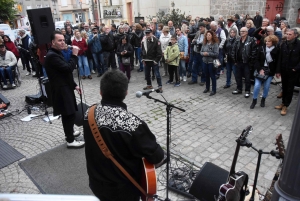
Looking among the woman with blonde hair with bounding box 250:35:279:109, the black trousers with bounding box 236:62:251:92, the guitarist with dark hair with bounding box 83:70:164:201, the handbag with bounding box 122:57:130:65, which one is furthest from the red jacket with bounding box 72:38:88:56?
the guitarist with dark hair with bounding box 83:70:164:201

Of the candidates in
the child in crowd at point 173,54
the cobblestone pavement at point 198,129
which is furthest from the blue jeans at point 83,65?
the child in crowd at point 173,54

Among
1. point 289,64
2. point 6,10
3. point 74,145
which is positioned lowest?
point 74,145

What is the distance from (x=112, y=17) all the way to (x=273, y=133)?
2245 centimetres

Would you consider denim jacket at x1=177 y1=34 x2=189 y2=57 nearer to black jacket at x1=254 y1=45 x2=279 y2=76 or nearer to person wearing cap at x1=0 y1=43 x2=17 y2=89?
black jacket at x1=254 y1=45 x2=279 y2=76

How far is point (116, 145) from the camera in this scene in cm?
213

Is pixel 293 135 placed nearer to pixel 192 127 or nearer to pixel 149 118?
pixel 192 127

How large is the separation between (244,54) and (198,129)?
252 centimetres

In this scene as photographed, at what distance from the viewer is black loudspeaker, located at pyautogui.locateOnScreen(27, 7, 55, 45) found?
609cm

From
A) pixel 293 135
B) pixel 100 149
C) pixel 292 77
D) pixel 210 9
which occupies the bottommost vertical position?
pixel 292 77

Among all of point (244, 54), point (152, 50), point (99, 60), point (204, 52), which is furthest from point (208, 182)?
point (99, 60)

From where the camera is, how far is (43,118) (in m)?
6.35

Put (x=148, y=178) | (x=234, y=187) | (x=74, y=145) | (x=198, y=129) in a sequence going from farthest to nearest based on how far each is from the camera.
Answer: (x=198, y=129), (x=74, y=145), (x=234, y=187), (x=148, y=178)

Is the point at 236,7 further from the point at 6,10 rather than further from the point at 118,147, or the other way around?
the point at 6,10

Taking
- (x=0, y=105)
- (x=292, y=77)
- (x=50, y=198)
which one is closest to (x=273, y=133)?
(x=292, y=77)
